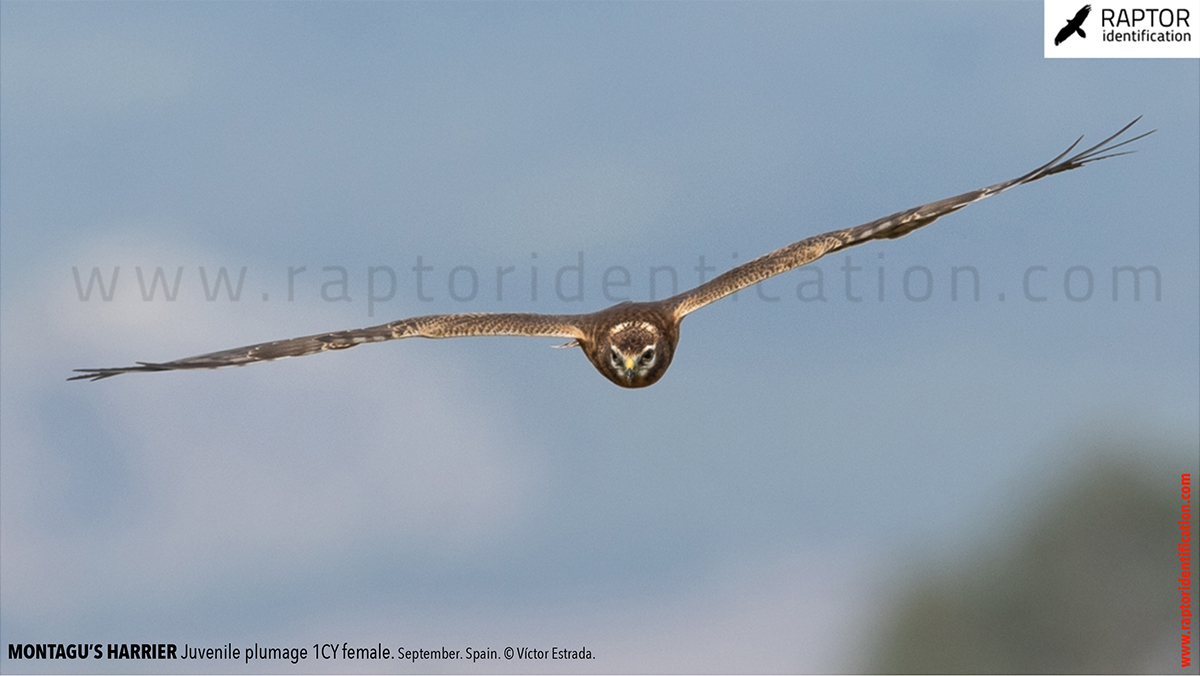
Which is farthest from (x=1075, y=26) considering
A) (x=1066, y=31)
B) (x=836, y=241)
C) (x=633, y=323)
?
(x=633, y=323)

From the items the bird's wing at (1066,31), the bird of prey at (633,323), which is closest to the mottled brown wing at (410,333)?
the bird of prey at (633,323)

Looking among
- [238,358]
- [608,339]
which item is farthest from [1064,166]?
[238,358]

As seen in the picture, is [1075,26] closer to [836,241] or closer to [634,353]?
[836,241]

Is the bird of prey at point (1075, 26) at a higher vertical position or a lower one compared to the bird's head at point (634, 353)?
higher

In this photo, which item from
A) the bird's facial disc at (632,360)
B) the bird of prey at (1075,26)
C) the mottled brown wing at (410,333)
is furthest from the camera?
the bird of prey at (1075,26)

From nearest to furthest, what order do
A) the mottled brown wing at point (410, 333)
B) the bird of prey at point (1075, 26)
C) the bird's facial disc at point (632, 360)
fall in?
the bird's facial disc at point (632, 360), the mottled brown wing at point (410, 333), the bird of prey at point (1075, 26)

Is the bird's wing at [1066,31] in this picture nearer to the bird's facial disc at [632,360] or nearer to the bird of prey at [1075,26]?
the bird of prey at [1075,26]
